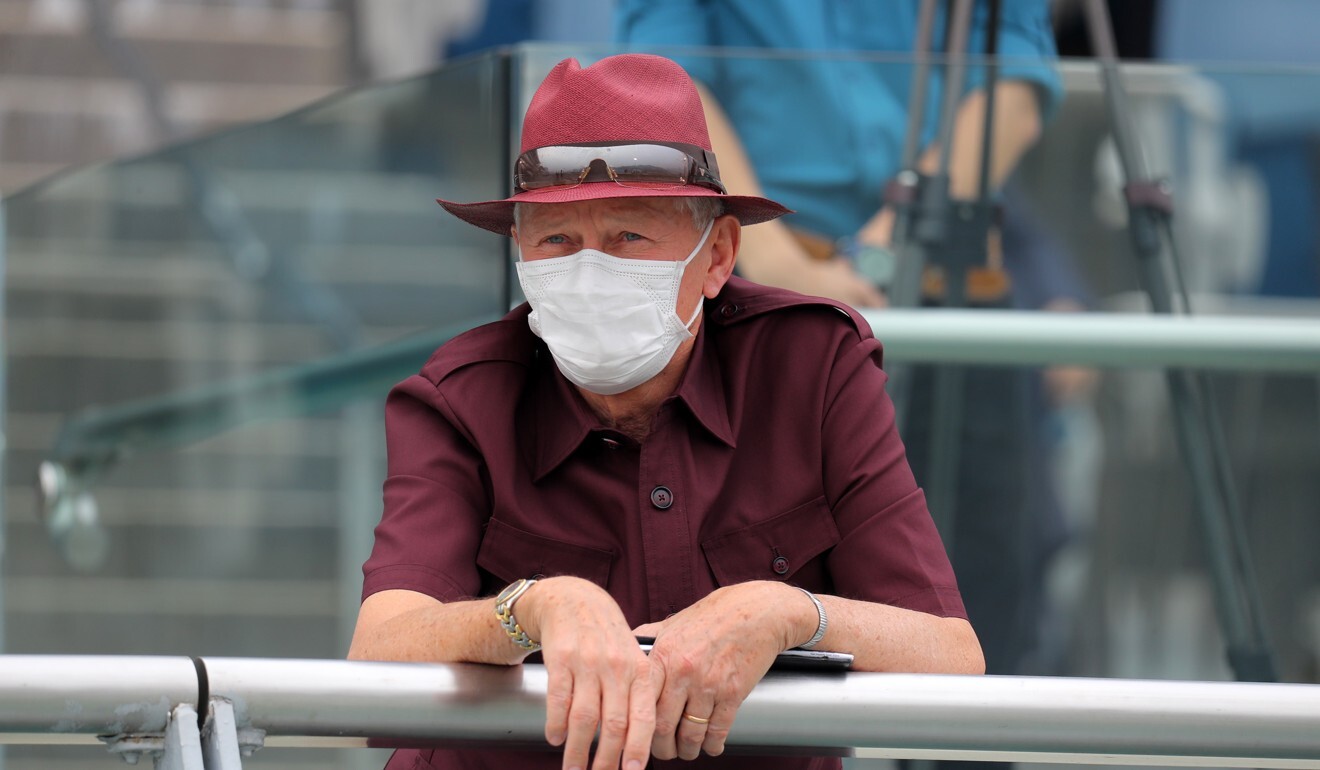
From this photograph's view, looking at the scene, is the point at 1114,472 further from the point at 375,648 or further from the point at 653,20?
the point at 375,648

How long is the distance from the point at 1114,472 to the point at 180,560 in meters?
2.05

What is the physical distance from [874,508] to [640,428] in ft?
0.95

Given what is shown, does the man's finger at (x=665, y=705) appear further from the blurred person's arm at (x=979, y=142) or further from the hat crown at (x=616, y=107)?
the blurred person's arm at (x=979, y=142)

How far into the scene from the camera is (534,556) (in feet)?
5.85

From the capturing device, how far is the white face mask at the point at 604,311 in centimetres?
177

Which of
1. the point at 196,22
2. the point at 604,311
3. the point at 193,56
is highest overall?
the point at 196,22

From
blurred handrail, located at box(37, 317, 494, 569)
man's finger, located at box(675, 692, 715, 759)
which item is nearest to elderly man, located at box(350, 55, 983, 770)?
man's finger, located at box(675, 692, 715, 759)

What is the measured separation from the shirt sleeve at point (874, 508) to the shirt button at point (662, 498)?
0.17 meters

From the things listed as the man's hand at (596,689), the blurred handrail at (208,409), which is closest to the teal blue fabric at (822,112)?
the blurred handrail at (208,409)

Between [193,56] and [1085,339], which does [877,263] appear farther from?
[193,56]

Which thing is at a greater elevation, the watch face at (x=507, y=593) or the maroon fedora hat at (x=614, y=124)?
the maroon fedora hat at (x=614, y=124)

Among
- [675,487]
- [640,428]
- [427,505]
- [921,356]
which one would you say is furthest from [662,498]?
[921,356]

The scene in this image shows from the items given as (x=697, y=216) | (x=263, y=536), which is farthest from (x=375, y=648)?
(x=263, y=536)

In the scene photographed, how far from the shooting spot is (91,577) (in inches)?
148
